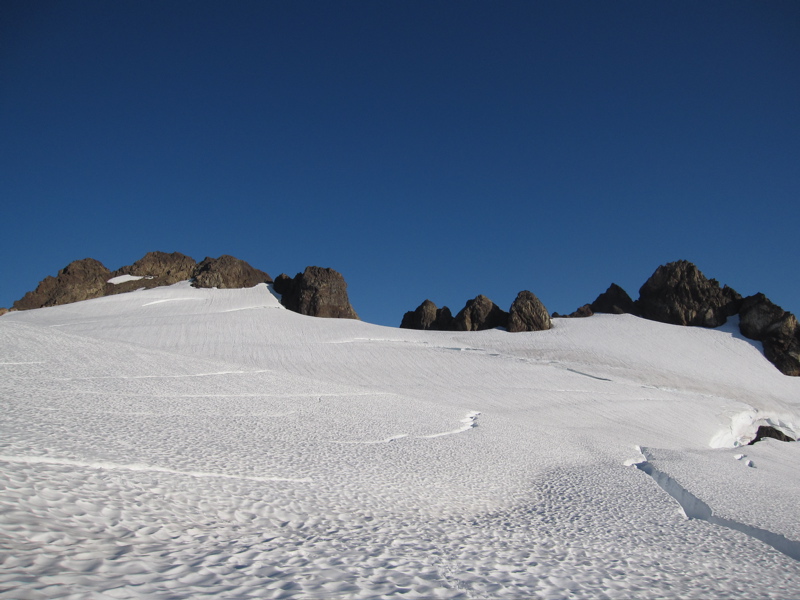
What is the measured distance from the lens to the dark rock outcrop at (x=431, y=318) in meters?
38.7

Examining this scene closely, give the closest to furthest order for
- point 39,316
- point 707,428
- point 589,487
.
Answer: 1. point 589,487
2. point 707,428
3. point 39,316

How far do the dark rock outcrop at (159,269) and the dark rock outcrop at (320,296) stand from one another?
1308cm

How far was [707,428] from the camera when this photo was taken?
1614cm

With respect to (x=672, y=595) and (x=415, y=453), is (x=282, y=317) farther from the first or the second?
(x=672, y=595)

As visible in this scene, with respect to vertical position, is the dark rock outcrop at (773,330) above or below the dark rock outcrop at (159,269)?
below

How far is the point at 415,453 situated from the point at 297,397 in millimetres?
4261

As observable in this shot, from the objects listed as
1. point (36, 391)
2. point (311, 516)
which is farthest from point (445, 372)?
point (311, 516)

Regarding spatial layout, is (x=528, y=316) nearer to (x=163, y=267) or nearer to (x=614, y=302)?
(x=614, y=302)

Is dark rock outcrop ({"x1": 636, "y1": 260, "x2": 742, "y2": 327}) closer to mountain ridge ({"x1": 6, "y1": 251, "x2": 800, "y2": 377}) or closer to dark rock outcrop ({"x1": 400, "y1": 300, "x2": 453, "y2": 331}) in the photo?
mountain ridge ({"x1": 6, "y1": 251, "x2": 800, "y2": 377})

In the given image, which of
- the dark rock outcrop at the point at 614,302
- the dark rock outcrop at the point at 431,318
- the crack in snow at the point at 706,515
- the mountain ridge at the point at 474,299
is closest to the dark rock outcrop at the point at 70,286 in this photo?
the mountain ridge at the point at 474,299

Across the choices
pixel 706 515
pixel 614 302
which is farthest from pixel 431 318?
pixel 706 515

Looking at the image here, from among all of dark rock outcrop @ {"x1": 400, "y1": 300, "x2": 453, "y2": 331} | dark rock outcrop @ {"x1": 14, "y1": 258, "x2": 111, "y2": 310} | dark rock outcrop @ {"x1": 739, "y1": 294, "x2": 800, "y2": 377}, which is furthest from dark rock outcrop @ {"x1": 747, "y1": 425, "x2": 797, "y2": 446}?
dark rock outcrop @ {"x1": 14, "y1": 258, "x2": 111, "y2": 310}

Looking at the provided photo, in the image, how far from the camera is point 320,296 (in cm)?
3841

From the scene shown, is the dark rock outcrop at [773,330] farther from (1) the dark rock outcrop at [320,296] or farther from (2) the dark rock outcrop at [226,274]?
(2) the dark rock outcrop at [226,274]
